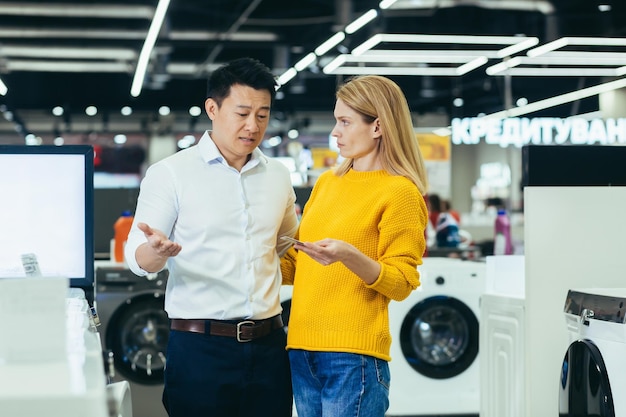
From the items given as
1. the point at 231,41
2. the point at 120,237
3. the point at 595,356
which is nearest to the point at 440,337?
the point at 120,237

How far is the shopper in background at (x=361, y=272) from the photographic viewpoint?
2.46 metres

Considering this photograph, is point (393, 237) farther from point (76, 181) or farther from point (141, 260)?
point (76, 181)

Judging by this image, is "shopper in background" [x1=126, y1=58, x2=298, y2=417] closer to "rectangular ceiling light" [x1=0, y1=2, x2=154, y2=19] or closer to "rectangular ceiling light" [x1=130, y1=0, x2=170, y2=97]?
"rectangular ceiling light" [x1=130, y1=0, x2=170, y2=97]

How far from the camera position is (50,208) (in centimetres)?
275

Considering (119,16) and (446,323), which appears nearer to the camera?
(446,323)

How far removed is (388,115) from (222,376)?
868 mm

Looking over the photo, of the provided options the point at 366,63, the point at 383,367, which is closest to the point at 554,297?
the point at 383,367

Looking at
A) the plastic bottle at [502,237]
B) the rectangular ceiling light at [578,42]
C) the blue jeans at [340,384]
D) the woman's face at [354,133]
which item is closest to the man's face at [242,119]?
the woman's face at [354,133]

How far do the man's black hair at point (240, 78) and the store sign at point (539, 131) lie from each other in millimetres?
8606

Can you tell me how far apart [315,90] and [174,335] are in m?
15.2

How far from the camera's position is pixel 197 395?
101 inches

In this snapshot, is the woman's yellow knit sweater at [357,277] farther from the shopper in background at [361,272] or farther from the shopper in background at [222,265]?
the shopper in background at [222,265]

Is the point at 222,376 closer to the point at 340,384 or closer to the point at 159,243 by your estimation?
the point at 340,384

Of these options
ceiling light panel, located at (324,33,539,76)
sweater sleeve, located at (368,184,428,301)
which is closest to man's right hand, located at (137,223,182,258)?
sweater sleeve, located at (368,184,428,301)
